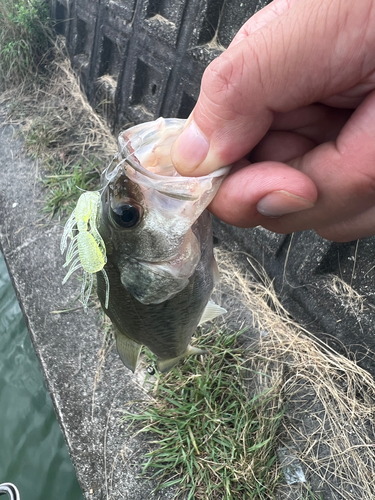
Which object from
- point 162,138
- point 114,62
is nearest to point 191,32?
point 114,62

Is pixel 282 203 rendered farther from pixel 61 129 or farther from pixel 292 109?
pixel 61 129

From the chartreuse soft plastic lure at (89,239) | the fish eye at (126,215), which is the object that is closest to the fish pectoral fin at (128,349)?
the chartreuse soft plastic lure at (89,239)

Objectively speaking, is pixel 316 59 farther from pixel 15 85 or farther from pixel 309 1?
pixel 15 85

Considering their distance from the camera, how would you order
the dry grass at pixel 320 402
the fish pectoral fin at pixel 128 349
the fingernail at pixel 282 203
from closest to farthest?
1. the fingernail at pixel 282 203
2. the fish pectoral fin at pixel 128 349
3. the dry grass at pixel 320 402

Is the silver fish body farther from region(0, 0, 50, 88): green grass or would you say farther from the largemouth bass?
region(0, 0, 50, 88): green grass

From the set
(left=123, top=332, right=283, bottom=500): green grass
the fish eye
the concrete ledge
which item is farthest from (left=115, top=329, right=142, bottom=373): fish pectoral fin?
the concrete ledge

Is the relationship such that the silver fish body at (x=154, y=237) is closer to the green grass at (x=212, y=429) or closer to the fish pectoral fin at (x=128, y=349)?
the fish pectoral fin at (x=128, y=349)

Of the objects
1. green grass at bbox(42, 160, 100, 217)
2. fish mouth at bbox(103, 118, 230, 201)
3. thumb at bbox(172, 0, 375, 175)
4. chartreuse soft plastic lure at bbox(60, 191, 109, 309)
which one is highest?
thumb at bbox(172, 0, 375, 175)
